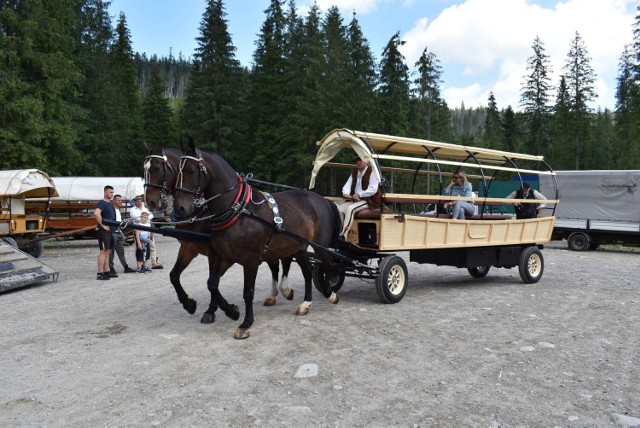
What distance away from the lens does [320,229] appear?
802 cm

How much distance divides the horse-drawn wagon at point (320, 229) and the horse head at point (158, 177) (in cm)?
1

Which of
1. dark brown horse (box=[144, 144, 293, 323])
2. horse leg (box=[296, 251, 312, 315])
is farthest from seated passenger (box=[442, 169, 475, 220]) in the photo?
dark brown horse (box=[144, 144, 293, 323])

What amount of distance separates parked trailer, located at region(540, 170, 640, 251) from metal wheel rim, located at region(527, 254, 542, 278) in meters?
8.20

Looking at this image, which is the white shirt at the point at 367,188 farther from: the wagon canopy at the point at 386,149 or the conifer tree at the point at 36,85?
the conifer tree at the point at 36,85

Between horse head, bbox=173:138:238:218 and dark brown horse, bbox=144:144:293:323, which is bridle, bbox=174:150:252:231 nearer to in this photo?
horse head, bbox=173:138:238:218

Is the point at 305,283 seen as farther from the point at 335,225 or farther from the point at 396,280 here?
the point at 396,280

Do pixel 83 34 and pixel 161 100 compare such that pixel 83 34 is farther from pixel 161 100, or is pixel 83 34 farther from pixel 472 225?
pixel 472 225

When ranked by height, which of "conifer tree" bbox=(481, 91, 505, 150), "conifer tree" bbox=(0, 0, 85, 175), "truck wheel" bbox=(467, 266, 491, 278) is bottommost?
"truck wheel" bbox=(467, 266, 491, 278)

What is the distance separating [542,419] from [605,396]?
92cm

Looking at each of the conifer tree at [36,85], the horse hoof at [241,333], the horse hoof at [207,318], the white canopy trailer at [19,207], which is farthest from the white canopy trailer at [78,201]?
the horse hoof at [241,333]

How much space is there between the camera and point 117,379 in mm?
4906

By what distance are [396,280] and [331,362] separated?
3.46m

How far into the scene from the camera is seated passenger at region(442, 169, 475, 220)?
9.56 metres

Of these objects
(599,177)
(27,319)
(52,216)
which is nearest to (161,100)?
(52,216)
